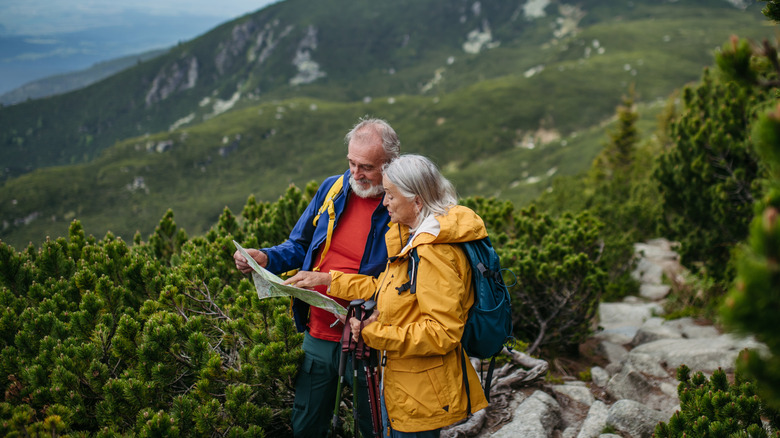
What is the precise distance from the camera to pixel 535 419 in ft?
14.8

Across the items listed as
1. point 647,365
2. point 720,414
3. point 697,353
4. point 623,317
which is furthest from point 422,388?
point 623,317

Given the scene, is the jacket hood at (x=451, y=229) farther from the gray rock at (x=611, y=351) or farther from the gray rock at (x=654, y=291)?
the gray rock at (x=654, y=291)

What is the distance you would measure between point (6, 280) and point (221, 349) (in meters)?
2.51

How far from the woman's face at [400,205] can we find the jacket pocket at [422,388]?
885 mm

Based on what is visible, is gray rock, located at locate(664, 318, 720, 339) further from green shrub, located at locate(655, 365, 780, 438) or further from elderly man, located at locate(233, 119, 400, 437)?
elderly man, located at locate(233, 119, 400, 437)

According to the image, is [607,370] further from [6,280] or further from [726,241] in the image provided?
[6,280]

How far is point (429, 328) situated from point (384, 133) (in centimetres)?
160

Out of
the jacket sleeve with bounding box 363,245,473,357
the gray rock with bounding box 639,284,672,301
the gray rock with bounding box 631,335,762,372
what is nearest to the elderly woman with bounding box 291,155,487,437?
the jacket sleeve with bounding box 363,245,473,357

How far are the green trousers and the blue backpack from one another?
3.28 ft

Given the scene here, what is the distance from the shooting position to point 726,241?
894 cm

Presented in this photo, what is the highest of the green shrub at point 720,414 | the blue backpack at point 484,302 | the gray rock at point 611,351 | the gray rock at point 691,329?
the blue backpack at point 484,302

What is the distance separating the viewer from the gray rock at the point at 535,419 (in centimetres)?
434

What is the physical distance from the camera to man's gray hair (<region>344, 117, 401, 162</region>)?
3486 millimetres

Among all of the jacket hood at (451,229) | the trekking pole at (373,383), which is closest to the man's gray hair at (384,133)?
the jacket hood at (451,229)
